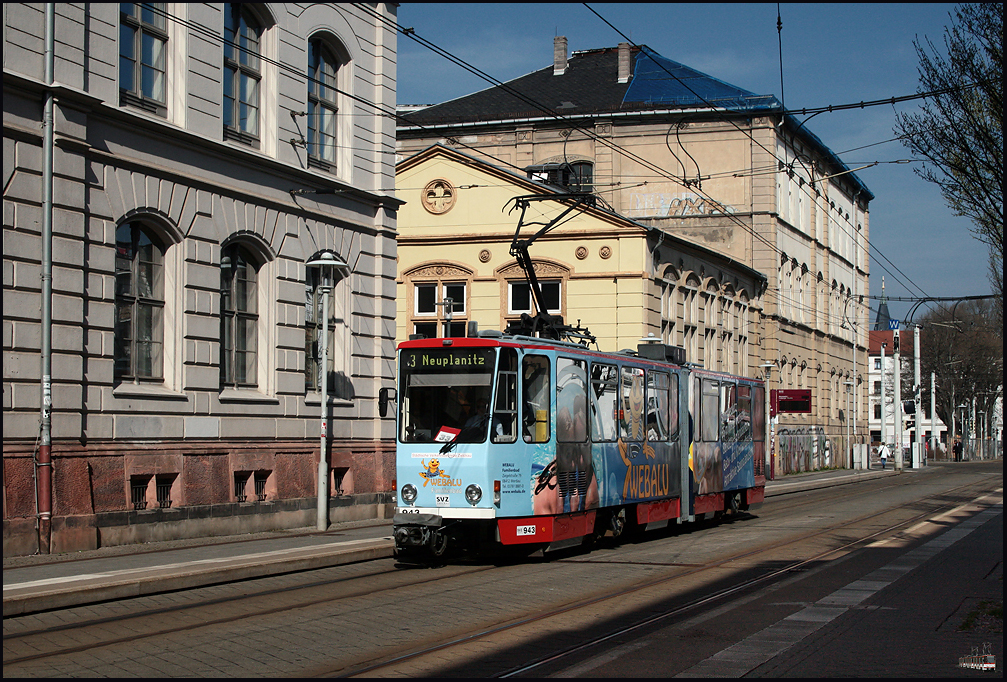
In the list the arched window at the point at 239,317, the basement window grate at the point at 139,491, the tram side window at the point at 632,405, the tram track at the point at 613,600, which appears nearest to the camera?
the tram track at the point at 613,600

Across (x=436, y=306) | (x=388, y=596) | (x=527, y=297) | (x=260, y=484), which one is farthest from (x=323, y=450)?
(x=436, y=306)

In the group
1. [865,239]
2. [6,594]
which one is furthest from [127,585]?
[865,239]

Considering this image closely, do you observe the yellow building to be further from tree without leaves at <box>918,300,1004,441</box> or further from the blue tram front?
tree without leaves at <box>918,300,1004,441</box>

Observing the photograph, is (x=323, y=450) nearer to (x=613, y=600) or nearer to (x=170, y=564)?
(x=170, y=564)

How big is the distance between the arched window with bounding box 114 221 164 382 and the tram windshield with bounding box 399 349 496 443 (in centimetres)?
483

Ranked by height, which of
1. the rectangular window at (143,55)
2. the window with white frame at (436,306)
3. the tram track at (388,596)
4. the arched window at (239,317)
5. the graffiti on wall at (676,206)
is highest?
the graffiti on wall at (676,206)

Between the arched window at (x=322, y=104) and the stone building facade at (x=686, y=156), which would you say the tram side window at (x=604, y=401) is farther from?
the stone building facade at (x=686, y=156)

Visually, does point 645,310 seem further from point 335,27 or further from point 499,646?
point 499,646

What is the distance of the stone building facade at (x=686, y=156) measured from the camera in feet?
168

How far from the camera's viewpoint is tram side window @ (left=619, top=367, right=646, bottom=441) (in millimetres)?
19219

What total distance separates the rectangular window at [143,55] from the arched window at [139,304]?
2.08 meters

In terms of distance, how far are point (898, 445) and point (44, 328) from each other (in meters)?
59.7

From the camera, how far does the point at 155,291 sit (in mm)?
18953

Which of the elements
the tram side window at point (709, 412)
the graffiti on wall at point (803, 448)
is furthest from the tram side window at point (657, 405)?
the graffiti on wall at point (803, 448)
